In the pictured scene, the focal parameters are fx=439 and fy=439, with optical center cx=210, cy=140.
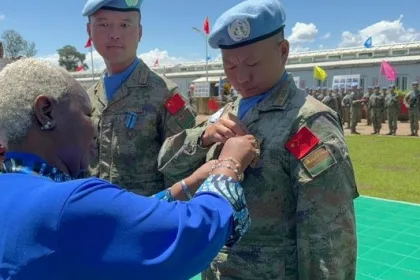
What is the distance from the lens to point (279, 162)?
168 centimetres

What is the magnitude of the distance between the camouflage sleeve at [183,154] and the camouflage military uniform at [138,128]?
0.81 m

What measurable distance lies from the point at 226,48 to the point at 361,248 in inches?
146

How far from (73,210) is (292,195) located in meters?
0.93

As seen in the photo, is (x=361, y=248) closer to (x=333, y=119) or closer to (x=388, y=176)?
(x=333, y=119)

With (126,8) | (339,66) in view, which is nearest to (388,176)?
(126,8)

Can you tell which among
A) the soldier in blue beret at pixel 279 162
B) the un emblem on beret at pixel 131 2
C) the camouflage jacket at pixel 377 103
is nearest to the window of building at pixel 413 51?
the camouflage jacket at pixel 377 103

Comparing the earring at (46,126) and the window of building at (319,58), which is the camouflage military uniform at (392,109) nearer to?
the earring at (46,126)

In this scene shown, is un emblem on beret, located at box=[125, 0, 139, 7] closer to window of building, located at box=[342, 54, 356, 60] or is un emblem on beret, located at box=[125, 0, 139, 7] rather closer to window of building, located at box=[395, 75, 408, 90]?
window of building, located at box=[395, 75, 408, 90]

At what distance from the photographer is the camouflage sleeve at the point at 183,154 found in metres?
1.82

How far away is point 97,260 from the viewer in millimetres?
1056

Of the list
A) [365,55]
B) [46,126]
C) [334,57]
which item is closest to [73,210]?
[46,126]

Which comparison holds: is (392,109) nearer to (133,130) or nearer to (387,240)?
(387,240)

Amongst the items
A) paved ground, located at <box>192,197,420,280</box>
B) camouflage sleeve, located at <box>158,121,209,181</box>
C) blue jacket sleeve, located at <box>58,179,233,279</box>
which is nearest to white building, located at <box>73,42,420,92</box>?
paved ground, located at <box>192,197,420,280</box>

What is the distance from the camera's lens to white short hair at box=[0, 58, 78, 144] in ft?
4.00
